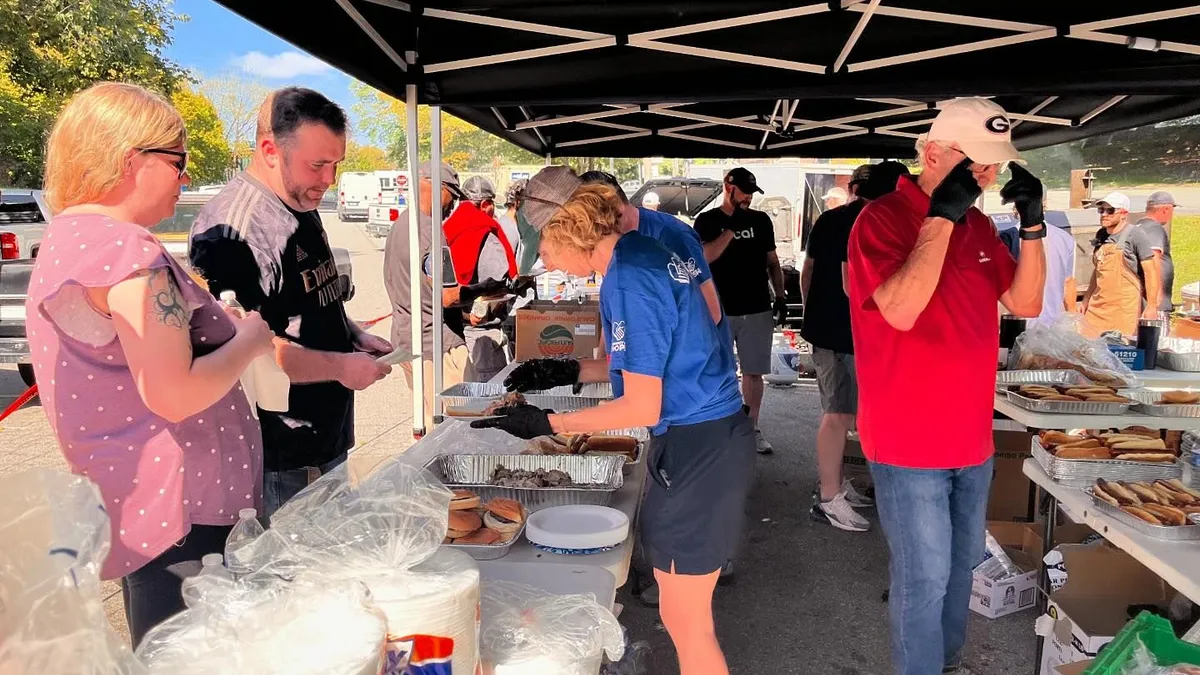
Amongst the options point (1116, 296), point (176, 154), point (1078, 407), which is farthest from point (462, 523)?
point (1116, 296)

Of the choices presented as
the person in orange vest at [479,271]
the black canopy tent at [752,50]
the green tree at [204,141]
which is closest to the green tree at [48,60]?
the green tree at [204,141]

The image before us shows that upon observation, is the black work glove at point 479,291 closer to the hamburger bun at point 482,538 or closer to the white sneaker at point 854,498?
the white sneaker at point 854,498

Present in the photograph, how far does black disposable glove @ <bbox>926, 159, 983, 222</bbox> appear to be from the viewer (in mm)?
2084

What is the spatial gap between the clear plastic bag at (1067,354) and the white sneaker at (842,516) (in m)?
1.15

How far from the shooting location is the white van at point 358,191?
3516cm

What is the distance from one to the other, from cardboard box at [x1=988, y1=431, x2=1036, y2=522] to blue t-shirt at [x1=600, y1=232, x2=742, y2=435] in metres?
2.41

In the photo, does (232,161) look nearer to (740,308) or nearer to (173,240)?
(173,240)

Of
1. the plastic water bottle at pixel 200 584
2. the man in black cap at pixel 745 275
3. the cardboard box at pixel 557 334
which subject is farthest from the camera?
the man in black cap at pixel 745 275

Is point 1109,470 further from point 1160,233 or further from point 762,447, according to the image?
point 1160,233

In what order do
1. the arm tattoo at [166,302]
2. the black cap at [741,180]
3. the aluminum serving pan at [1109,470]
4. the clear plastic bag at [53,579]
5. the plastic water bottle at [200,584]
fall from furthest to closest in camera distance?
the black cap at [741,180] < the aluminum serving pan at [1109,470] < the arm tattoo at [166,302] < the plastic water bottle at [200,584] < the clear plastic bag at [53,579]

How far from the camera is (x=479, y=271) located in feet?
15.6

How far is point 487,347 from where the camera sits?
186 inches

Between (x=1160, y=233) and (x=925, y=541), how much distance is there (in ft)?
18.5

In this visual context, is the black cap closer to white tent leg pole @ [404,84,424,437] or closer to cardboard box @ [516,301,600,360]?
cardboard box @ [516,301,600,360]
